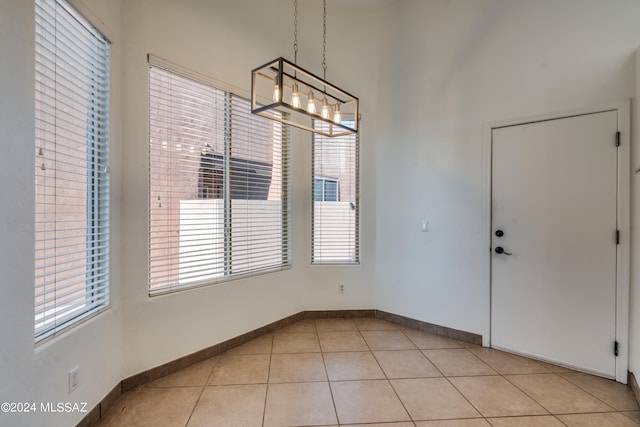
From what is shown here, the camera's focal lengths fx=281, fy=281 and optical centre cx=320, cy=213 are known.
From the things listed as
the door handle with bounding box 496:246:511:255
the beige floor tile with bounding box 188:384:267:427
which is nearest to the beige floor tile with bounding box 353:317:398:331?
the door handle with bounding box 496:246:511:255

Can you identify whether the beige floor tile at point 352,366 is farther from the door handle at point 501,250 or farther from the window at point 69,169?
the window at point 69,169

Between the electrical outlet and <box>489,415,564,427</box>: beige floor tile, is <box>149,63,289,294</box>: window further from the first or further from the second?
<box>489,415,564,427</box>: beige floor tile

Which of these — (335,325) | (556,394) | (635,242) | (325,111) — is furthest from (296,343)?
(635,242)

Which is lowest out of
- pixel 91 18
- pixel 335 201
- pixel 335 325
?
pixel 335 325

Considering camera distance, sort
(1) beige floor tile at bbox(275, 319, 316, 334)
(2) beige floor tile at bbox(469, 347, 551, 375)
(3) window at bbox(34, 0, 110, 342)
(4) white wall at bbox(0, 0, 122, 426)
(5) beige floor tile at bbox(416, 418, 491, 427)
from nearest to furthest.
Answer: (4) white wall at bbox(0, 0, 122, 426), (3) window at bbox(34, 0, 110, 342), (5) beige floor tile at bbox(416, 418, 491, 427), (2) beige floor tile at bbox(469, 347, 551, 375), (1) beige floor tile at bbox(275, 319, 316, 334)

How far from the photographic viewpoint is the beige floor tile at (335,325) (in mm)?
3252

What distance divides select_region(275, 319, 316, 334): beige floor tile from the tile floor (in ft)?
1.15

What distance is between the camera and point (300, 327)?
130 inches

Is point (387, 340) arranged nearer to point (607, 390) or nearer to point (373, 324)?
point (373, 324)

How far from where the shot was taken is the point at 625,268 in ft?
7.22

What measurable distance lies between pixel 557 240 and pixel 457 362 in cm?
140

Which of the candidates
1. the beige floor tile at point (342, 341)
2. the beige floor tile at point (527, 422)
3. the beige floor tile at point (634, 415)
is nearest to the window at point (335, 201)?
the beige floor tile at point (342, 341)

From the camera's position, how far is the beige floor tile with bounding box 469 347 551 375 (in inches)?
94.7

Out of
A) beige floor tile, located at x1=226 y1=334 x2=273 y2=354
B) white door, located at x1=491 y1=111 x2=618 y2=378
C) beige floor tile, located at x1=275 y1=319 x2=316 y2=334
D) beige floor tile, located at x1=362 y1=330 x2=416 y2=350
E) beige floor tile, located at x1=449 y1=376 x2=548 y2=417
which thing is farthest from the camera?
beige floor tile, located at x1=275 y1=319 x2=316 y2=334
